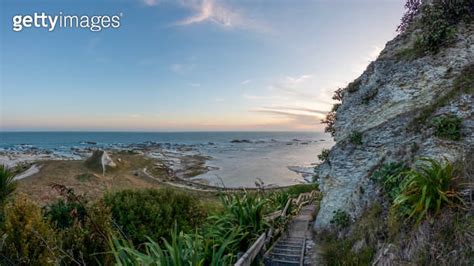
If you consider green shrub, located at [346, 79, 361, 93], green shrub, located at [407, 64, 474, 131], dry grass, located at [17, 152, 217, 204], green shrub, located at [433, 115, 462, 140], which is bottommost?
dry grass, located at [17, 152, 217, 204]

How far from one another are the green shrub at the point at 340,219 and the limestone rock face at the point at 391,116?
18cm

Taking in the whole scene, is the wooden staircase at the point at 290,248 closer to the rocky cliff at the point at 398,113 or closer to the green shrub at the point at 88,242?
the rocky cliff at the point at 398,113

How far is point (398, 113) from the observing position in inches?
365

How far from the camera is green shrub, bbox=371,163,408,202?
7.60 m

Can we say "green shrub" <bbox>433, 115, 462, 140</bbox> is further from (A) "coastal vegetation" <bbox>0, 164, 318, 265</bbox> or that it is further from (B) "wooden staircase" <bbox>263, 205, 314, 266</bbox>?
(A) "coastal vegetation" <bbox>0, 164, 318, 265</bbox>

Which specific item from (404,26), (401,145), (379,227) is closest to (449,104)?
(401,145)

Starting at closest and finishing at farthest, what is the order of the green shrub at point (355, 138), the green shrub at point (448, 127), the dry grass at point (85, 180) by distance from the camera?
the green shrub at point (448, 127)
the green shrub at point (355, 138)
the dry grass at point (85, 180)

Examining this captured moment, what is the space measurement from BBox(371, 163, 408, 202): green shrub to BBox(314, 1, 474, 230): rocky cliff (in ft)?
0.89

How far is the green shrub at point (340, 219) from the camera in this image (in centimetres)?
965

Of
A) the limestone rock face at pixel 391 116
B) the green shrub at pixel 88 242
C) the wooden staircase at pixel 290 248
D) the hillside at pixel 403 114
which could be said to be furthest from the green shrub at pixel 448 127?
the green shrub at pixel 88 242

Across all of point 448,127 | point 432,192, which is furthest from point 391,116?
point 432,192

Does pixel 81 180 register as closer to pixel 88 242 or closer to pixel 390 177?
pixel 88 242

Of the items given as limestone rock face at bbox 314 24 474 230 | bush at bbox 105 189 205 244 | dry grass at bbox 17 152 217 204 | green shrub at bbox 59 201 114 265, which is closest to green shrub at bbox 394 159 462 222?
Answer: limestone rock face at bbox 314 24 474 230

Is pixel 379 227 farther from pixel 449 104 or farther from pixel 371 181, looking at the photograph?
pixel 449 104
